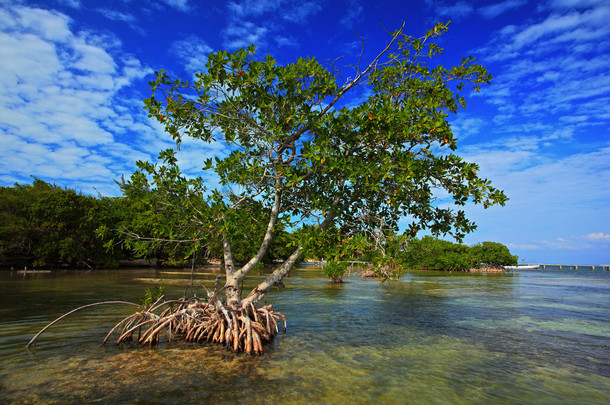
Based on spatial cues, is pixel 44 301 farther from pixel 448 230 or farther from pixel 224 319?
pixel 448 230

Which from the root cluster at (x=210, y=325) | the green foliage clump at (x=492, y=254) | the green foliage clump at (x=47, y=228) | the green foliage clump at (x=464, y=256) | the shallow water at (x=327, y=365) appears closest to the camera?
the shallow water at (x=327, y=365)

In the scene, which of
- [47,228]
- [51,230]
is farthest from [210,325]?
[51,230]

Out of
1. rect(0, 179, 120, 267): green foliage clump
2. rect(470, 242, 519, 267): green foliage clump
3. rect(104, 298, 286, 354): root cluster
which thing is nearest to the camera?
rect(104, 298, 286, 354): root cluster

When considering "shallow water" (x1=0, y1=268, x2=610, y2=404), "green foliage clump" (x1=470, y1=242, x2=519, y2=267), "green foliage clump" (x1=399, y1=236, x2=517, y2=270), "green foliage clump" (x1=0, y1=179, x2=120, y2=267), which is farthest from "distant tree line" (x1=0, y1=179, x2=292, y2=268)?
"green foliage clump" (x1=470, y1=242, x2=519, y2=267)

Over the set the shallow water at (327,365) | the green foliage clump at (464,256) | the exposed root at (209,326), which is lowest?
the shallow water at (327,365)

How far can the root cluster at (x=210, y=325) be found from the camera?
28.7ft

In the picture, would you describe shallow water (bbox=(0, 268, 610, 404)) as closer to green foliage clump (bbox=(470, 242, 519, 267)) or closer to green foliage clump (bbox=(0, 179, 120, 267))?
green foliage clump (bbox=(0, 179, 120, 267))

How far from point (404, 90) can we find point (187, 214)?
23.6ft

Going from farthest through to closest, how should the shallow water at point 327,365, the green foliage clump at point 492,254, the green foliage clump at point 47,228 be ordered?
the green foliage clump at point 492,254 < the green foliage clump at point 47,228 < the shallow water at point 327,365

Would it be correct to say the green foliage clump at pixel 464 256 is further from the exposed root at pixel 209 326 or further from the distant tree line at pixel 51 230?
the exposed root at pixel 209 326

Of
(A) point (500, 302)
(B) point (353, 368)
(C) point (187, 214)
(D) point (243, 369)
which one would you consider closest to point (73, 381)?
(D) point (243, 369)

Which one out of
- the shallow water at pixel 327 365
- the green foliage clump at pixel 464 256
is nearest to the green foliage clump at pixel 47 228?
the shallow water at pixel 327 365

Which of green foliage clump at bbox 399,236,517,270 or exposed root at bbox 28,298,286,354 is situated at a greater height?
green foliage clump at bbox 399,236,517,270

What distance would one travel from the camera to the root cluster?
28.7 ft
